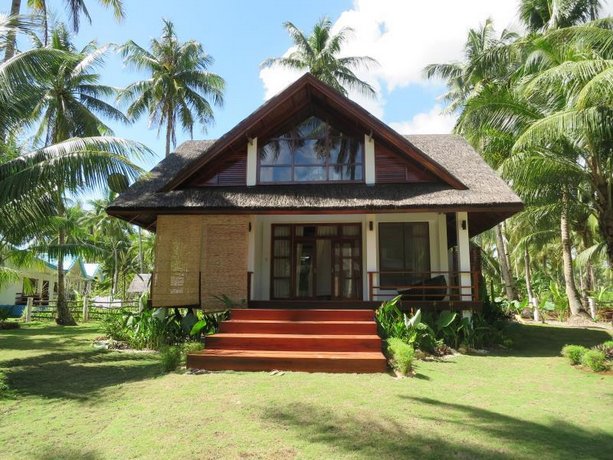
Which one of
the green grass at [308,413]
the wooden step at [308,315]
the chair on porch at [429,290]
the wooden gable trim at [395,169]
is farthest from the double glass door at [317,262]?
the green grass at [308,413]

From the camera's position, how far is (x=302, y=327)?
832 cm

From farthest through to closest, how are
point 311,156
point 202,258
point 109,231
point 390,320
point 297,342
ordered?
point 109,231, point 311,156, point 202,258, point 390,320, point 297,342

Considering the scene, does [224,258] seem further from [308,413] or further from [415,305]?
[308,413]

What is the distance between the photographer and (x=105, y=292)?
47.1 m

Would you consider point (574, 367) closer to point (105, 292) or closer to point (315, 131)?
point (315, 131)

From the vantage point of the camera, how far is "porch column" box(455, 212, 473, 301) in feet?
32.3

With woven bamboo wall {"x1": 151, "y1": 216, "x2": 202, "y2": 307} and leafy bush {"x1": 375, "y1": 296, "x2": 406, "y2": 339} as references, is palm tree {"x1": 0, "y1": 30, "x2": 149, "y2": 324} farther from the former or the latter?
leafy bush {"x1": 375, "y1": 296, "x2": 406, "y2": 339}

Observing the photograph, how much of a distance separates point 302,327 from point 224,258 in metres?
3.06

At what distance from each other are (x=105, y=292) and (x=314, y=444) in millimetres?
48264

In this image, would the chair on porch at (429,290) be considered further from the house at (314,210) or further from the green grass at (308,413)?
the green grass at (308,413)

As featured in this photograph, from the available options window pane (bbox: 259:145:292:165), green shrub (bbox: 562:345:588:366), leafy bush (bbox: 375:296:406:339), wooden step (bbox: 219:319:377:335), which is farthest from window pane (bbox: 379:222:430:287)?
green shrub (bbox: 562:345:588:366)

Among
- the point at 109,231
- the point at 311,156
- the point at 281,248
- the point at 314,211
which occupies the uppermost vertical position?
the point at 109,231

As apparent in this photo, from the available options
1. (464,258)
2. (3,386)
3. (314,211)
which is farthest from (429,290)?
(3,386)

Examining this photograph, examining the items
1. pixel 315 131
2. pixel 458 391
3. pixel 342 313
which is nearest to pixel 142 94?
pixel 315 131
